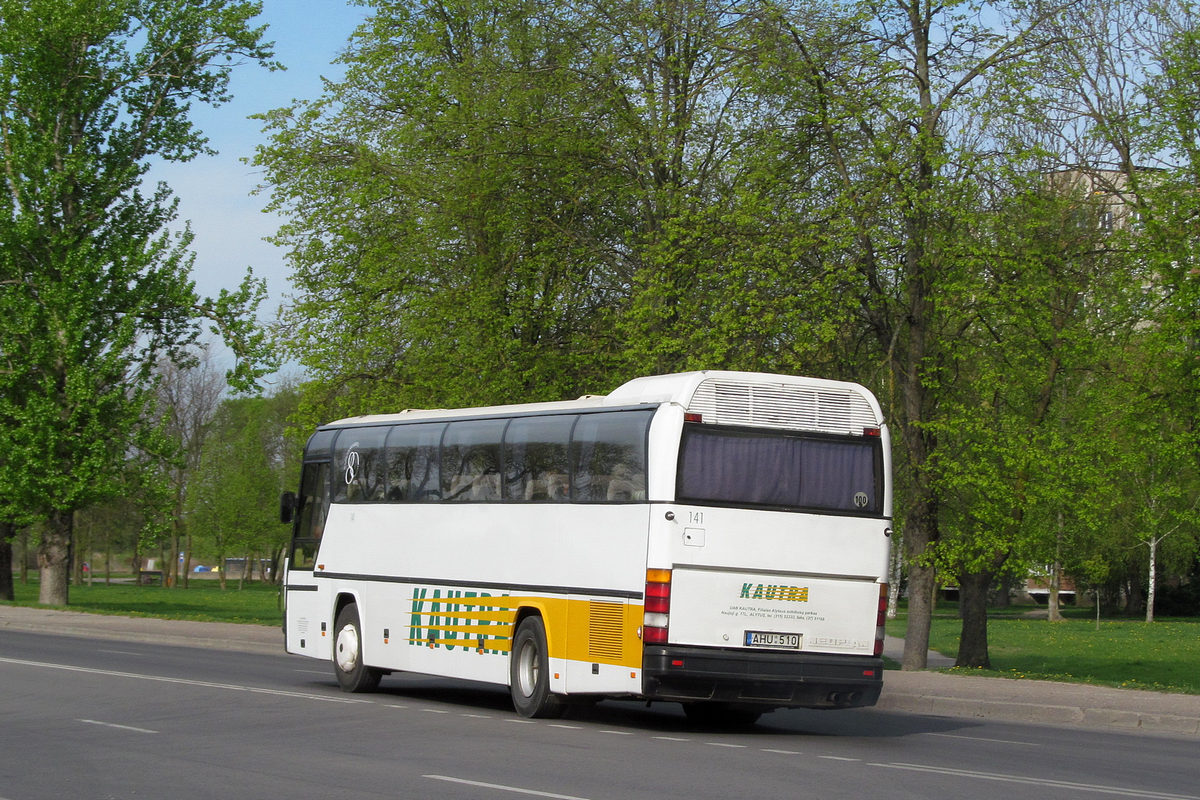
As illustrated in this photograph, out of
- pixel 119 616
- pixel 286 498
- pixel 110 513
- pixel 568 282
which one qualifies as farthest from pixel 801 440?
pixel 110 513

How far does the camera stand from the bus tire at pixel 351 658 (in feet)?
63.1

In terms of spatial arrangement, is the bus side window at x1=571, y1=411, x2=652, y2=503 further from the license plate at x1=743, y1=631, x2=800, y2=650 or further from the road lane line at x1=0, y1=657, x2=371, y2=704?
the road lane line at x1=0, y1=657, x2=371, y2=704

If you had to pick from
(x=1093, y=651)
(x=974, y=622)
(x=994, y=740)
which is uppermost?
(x=994, y=740)

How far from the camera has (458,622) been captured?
1741 cm

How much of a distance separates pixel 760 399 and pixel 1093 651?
29.9 metres

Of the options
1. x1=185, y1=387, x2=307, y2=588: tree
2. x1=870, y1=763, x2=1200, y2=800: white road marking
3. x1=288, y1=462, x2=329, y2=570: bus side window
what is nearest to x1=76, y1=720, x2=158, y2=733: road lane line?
x1=870, y1=763, x2=1200, y2=800: white road marking

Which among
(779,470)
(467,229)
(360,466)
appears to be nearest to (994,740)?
(779,470)

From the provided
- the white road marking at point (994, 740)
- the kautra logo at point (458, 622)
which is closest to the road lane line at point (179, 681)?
the kautra logo at point (458, 622)

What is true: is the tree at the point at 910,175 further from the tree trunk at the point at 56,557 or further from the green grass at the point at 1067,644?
the tree trunk at the point at 56,557

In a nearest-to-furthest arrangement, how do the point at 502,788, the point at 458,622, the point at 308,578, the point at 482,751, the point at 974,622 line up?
the point at 502,788
the point at 482,751
the point at 458,622
the point at 308,578
the point at 974,622

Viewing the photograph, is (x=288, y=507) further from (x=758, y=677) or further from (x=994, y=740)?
(x=994, y=740)

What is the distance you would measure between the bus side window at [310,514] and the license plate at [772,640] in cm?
787

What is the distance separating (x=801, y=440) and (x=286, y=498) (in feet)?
29.1

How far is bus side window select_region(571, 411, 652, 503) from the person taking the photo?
1472cm
